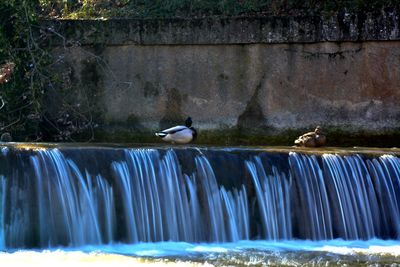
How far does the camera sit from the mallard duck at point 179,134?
10.6m

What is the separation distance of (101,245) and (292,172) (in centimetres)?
217

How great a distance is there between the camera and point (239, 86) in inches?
452

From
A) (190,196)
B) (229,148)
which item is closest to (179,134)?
(229,148)

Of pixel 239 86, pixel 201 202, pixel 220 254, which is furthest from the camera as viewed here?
pixel 239 86

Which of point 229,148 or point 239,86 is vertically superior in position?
point 239,86

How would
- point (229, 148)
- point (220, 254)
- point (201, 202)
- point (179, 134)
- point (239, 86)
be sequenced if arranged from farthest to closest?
point (239, 86) < point (179, 134) < point (229, 148) < point (201, 202) < point (220, 254)

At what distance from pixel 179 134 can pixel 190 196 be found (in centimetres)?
142

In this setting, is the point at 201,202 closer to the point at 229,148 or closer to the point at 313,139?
the point at 229,148

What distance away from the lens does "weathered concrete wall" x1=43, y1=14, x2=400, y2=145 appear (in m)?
11.4

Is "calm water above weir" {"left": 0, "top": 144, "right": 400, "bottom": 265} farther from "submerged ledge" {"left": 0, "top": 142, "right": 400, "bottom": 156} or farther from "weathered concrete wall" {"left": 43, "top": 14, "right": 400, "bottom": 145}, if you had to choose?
"weathered concrete wall" {"left": 43, "top": 14, "right": 400, "bottom": 145}

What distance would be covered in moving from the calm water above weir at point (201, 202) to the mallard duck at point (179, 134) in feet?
3.25

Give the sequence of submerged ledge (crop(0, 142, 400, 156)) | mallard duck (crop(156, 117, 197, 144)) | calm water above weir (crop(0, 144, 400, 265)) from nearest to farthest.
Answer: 1. calm water above weir (crop(0, 144, 400, 265))
2. submerged ledge (crop(0, 142, 400, 156))
3. mallard duck (crop(156, 117, 197, 144))

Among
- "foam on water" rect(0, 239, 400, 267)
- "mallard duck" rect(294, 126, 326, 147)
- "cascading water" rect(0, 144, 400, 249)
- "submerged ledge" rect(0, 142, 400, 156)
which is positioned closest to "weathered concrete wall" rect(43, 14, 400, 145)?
"mallard duck" rect(294, 126, 326, 147)

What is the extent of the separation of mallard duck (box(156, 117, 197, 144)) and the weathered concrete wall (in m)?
0.74
